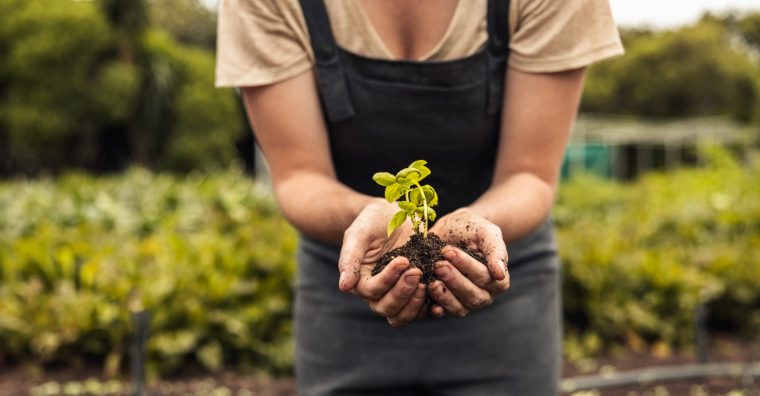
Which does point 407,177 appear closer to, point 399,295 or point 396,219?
point 396,219

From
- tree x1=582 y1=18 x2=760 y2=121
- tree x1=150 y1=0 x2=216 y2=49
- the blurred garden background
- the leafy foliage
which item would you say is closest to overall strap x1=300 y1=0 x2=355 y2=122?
the blurred garden background

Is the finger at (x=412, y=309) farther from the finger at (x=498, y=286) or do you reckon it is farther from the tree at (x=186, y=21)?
the tree at (x=186, y=21)

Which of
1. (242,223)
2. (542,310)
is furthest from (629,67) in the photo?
(542,310)

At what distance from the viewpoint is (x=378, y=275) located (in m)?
1.36

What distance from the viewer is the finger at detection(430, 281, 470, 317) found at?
4.59 feet

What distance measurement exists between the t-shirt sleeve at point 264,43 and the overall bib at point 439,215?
39 millimetres

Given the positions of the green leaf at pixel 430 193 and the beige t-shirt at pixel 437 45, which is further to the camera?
the beige t-shirt at pixel 437 45

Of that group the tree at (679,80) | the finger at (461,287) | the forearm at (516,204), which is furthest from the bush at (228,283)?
the tree at (679,80)

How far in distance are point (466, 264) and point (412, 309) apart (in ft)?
0.41

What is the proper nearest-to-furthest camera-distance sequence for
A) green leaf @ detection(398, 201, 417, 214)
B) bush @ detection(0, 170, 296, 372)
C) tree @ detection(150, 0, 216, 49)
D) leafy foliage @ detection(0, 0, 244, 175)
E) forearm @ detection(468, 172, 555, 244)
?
green leaf @ detection(398, 201, 417, 214) → forearm @ detection(468, 172, 555, 244) → bush @ detection(0, 170, 296, 372) → leafy foliage @ detection(0, 0, 244, 175) → tree @ detection(150, 0, 216, 49)

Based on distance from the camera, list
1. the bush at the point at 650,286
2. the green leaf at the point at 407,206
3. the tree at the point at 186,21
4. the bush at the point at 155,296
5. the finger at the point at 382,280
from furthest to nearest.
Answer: the tree at the point at 186,21, the bush at the point at 650,286, the bush at the point at 155,296, the green leaf at the point at 407,206, the finger at the point at 382,280

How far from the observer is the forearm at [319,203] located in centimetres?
167

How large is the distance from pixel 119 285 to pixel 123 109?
816 inches

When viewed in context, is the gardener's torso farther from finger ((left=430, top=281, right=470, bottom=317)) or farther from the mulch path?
the mulch path
